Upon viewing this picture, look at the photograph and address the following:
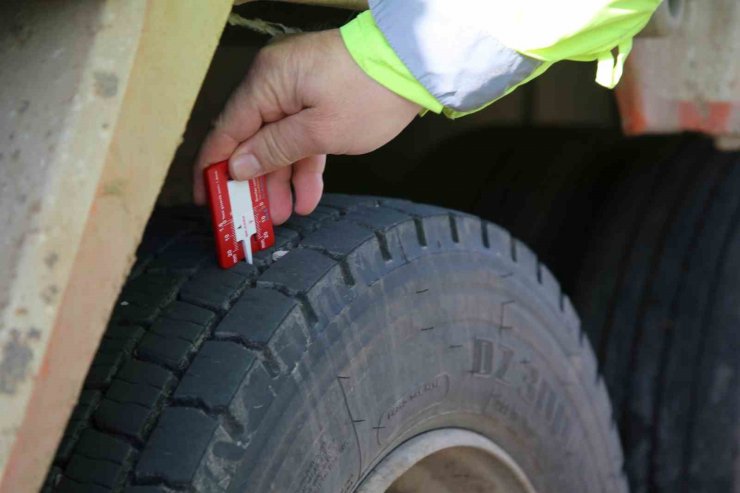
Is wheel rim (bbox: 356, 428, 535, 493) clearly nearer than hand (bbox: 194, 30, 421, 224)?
No

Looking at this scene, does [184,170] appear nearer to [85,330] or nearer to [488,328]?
[488,328]

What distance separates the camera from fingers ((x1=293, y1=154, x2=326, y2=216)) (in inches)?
48.1

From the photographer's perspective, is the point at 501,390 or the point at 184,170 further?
the point at 184,170

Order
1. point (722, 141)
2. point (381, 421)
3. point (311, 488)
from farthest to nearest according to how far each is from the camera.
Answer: point (722, 141) < point (381, 421) < point (311, 488)

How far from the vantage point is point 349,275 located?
1.14m

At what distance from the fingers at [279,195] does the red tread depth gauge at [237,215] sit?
0.03m

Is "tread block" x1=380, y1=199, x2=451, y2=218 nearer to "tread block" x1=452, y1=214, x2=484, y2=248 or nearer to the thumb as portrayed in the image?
"tread block" x1=452, y1=214, x2=484, y2=248

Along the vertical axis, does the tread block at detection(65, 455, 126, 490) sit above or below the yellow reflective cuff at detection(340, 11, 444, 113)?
below

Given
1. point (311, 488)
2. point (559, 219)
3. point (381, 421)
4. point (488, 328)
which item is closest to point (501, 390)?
point (488, 328)

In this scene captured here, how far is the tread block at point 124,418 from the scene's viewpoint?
3.21 feet

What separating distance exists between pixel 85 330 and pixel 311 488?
37 cm

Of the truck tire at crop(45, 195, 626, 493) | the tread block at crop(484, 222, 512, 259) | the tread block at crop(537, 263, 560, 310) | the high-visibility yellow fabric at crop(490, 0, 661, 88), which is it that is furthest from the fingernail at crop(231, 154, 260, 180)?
the tread block at crop(537, 263, 560, 310)

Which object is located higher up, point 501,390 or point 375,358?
point 375,358

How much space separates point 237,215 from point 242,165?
0.20 feet
